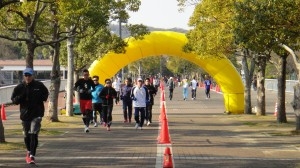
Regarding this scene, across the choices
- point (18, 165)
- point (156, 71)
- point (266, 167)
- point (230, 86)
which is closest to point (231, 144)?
point (266, 167)

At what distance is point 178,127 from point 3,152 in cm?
859

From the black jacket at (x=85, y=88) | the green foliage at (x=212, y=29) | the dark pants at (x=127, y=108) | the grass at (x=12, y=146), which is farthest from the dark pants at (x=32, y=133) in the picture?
the dark pants at (x=127, y=108)

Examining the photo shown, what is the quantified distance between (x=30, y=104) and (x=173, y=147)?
4345 millimetres

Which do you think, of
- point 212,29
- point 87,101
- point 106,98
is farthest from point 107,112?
point 212,29

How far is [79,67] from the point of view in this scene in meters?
30.3

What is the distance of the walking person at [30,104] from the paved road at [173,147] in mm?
541

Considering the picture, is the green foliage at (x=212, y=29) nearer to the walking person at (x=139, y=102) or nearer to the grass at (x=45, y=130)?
the walking person at (x=139, y=102)

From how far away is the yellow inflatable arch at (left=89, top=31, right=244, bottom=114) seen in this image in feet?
91.1

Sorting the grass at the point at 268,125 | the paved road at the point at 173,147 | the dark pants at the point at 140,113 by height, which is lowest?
the paved road at the point at 173,147

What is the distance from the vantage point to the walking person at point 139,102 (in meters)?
19.5

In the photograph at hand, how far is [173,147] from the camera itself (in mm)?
14234

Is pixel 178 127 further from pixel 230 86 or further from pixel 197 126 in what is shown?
pixel 230 86

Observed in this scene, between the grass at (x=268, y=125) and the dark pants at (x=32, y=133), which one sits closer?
the dark pants at (x=32, y=133)

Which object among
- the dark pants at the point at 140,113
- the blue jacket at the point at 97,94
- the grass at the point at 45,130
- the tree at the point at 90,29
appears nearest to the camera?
the grass at the point at 45,130
